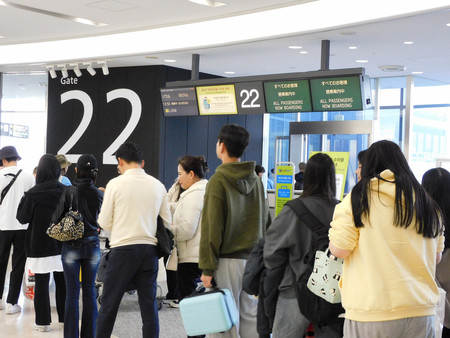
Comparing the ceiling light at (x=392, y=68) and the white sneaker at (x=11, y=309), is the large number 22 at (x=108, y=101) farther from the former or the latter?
the white sneaker at (x=11, y=309)

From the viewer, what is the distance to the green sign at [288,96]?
7.86 m

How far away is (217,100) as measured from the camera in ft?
28.7

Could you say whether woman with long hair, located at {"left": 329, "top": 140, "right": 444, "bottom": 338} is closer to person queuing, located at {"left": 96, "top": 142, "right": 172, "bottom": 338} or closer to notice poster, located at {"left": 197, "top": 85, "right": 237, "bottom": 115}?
person queuing, located at {"left": 96, "top": 142, "right": 172, "bottom": 338}

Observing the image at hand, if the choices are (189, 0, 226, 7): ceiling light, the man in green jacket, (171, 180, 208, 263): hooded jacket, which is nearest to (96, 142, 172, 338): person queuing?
(171, 180, 208, 263): hooded jacket

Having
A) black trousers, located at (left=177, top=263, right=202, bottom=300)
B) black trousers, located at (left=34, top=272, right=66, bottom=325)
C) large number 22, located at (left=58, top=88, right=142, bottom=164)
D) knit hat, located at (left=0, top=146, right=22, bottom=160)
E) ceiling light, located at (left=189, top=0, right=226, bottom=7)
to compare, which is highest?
ceiling light, located at (left=189, top=0, right=226, bottom=7)

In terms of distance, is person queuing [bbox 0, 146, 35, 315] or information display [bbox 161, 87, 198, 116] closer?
person queuing [bbox 0, 146, 35, 315]

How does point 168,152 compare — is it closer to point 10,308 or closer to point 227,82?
point 227,82

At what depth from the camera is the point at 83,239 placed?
4.71 metres

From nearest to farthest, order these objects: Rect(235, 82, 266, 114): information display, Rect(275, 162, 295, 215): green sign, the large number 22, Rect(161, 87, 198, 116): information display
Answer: Rect(235, 82, 266, 114): information display < Rect(275, 162, 295, 215): green sign < Rect(161, 87, 198, 116): information display < the large number 22

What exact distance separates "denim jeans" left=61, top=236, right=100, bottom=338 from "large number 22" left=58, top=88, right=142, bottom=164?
643 cm

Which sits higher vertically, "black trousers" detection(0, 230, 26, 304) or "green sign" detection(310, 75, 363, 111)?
"green sign" detection(310, 75, 363, 111)

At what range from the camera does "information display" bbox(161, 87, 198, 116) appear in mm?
9102

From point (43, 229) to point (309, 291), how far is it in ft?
9.99

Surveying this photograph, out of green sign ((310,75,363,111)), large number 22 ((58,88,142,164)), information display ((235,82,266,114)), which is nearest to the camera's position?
green sign ((310,75,363,111))
